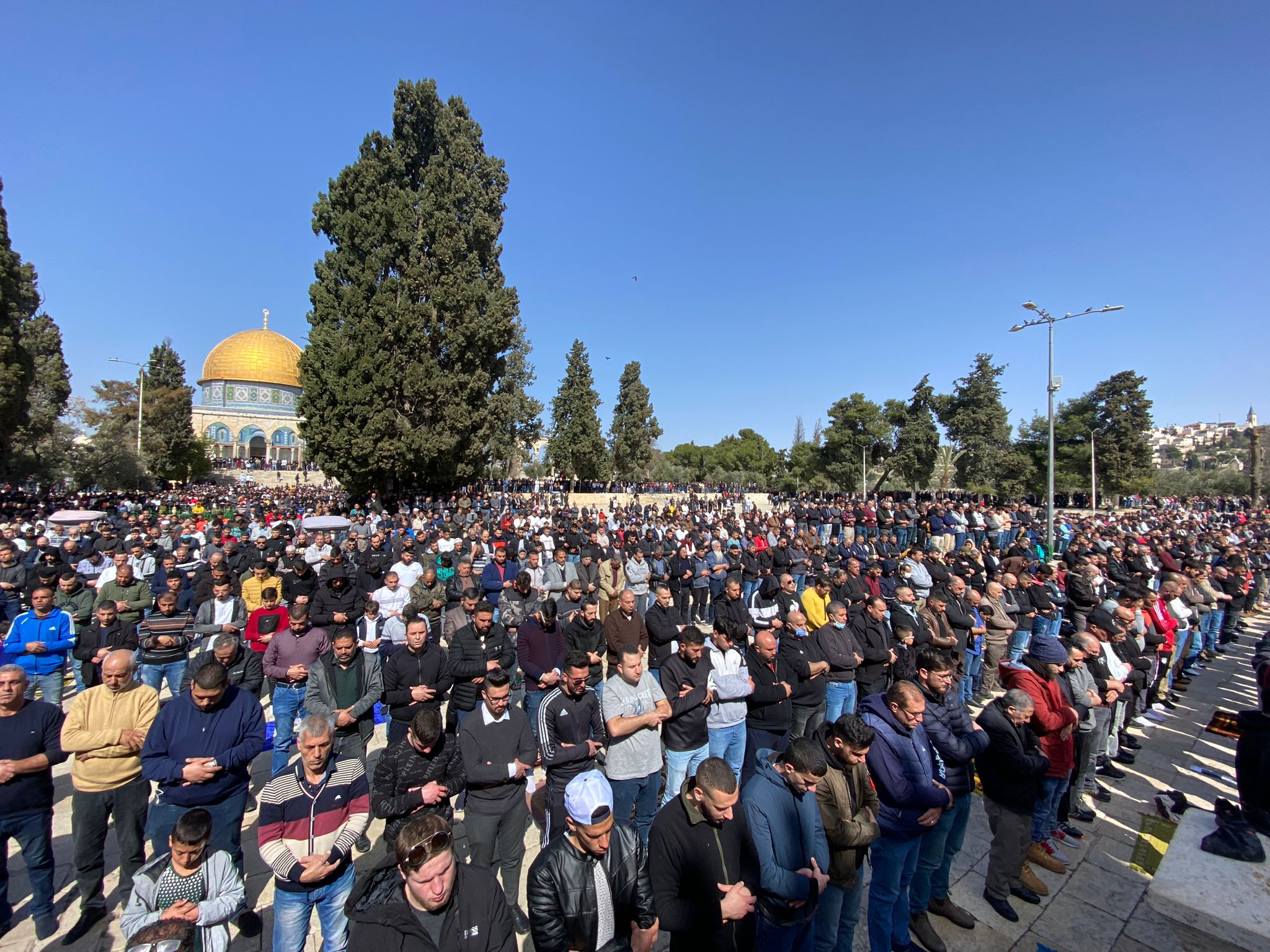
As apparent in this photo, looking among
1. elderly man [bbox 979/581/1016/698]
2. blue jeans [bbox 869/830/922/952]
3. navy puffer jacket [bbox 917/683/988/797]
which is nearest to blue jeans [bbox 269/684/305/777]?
blue jeans [bbox 869/830/922/952]

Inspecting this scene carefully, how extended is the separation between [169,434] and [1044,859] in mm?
52234

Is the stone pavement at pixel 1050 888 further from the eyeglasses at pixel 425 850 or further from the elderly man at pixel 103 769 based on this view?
the eyeglasses at pixel 425 850

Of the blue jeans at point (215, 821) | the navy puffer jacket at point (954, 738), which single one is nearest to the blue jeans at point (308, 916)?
the blue jeans at point (215, 821)

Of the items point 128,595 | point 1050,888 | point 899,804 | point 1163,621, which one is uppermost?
point 128,595

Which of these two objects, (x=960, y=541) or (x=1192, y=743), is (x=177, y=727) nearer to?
(x=1192, y=743)

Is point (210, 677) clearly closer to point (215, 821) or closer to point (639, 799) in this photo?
point (215, 821)

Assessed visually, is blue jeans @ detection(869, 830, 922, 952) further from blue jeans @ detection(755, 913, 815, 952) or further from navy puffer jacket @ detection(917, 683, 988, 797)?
blue jeans @ detection(755, 913, 815, 952)

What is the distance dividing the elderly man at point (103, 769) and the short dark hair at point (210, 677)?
1.63 feet

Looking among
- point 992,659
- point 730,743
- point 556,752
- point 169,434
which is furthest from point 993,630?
point 169,434

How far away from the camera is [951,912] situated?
3.85 metres

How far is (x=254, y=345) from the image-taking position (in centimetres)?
6034

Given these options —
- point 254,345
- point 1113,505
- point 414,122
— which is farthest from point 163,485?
point 1113,505

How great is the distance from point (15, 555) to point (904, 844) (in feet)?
40.5

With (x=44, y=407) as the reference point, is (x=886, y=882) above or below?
below
